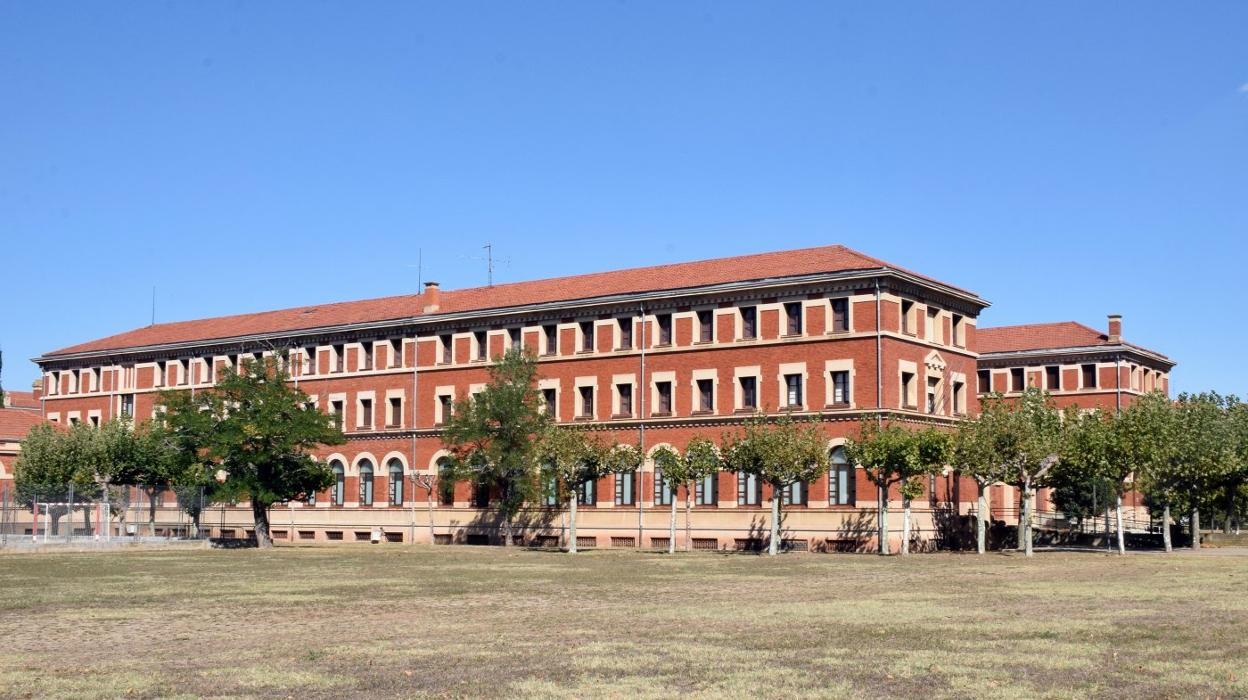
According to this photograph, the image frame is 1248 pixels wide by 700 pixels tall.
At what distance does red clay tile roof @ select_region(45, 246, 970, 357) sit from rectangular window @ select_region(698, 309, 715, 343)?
1.42 metres

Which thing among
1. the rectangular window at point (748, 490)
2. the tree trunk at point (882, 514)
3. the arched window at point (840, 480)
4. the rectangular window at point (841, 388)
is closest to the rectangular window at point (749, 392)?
the rectangular window at point (748, 490)

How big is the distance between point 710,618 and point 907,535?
31029 millimetres

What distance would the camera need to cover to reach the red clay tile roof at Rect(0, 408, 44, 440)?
8981 centimetres

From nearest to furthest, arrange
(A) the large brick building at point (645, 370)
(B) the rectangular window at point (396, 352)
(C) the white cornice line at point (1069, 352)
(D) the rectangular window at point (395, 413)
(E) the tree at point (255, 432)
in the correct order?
1. (A) the large brick building at point (645, 370)
2. (E) the tree at point (255, 432)
3. (D) the rectangular window at point (395, 413)
4. (B) the rectangular window at point (396, 352)
5. (C) the white cornice line at point (1069, 352)

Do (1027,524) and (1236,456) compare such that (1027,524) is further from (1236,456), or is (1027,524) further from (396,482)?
(396,482)

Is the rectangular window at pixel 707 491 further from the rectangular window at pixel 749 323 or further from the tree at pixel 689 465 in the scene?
the rectangular window at pixel 749 323

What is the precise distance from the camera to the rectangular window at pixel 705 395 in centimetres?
6272

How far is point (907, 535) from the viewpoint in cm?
5338

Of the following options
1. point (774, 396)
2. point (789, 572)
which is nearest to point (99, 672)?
point (789, 572)

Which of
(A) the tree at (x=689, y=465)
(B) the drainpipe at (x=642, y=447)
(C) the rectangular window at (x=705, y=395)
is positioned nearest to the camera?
(A) the tree at (x=689, y=465)

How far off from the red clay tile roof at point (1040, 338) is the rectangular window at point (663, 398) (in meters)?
28.7

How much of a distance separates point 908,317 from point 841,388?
4.41 m

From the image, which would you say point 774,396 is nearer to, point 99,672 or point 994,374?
point 994,374

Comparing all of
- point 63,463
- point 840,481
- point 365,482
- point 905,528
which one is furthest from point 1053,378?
point 63,463
